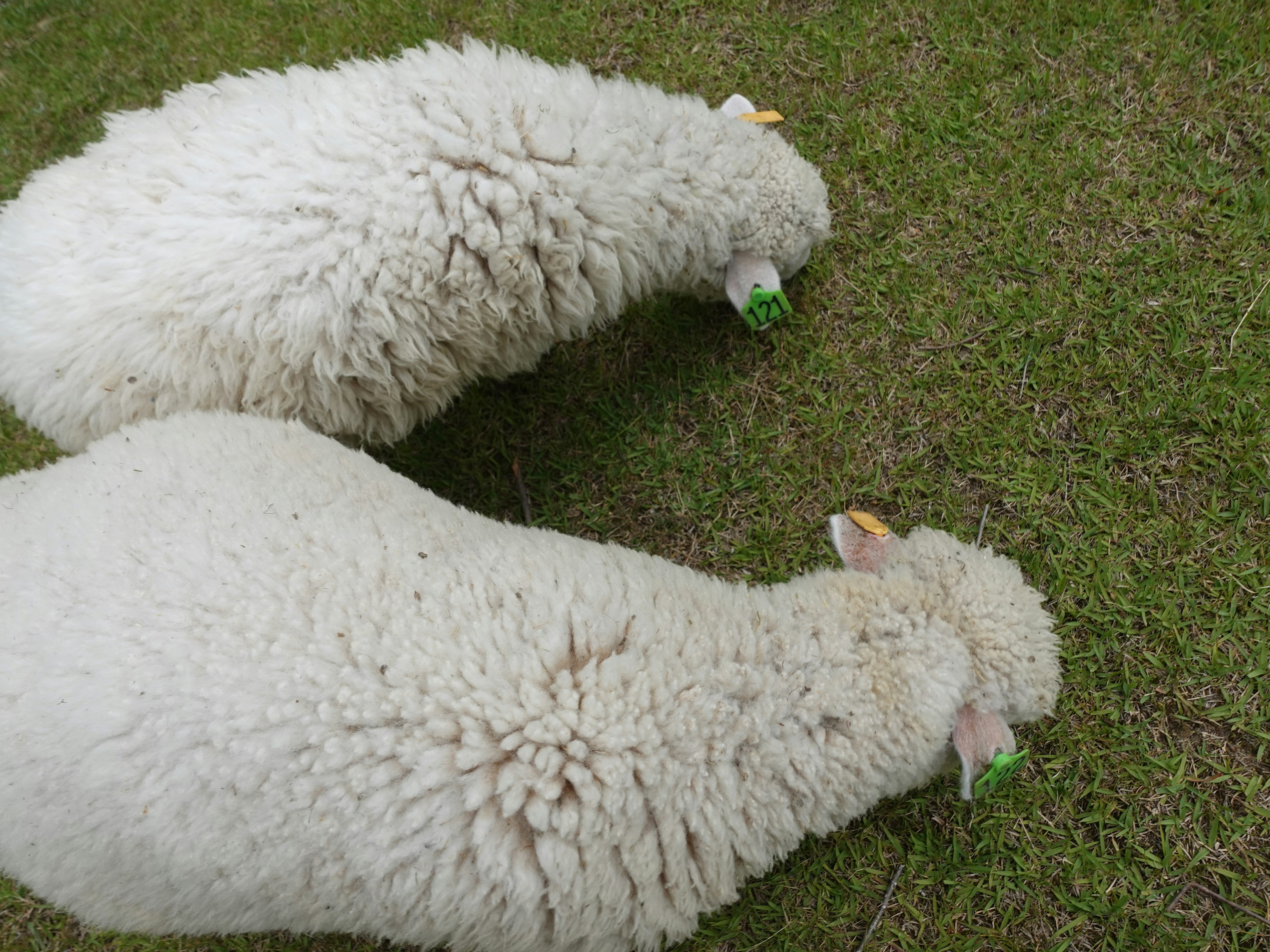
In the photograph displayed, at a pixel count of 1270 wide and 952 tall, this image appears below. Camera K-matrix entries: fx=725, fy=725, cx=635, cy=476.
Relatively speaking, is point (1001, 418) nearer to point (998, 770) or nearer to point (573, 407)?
point (998, 770)

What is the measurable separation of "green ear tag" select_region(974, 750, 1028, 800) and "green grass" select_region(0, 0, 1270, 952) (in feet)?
Answer: 2.48

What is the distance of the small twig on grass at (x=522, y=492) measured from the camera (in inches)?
109

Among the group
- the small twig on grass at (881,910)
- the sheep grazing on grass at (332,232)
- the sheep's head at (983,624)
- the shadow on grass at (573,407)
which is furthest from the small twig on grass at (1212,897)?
the sheep grazing on grass at (332,232)

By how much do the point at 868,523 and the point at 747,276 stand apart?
97 centimetres

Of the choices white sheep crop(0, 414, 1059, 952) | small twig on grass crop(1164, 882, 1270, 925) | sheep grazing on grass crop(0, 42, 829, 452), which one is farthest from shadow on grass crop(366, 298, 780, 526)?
small twig on grass crop(1164, 882, 1270, 925)

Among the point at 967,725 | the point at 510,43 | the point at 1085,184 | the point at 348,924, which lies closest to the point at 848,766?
the point at 967,725

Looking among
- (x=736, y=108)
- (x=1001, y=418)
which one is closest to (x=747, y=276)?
(x=736, y=108)

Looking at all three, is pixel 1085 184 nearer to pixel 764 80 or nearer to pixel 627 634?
pixel 764 80

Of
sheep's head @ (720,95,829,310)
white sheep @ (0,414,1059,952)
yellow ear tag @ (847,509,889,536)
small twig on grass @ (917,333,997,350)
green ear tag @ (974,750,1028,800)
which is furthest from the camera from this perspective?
small twig on grass @ (917,333,997,350)

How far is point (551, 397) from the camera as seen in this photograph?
2875 mm

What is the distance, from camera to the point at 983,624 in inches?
71.8

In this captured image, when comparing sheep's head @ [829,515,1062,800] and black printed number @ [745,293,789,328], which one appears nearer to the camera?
sheep's head @ [829,515,1062,800]

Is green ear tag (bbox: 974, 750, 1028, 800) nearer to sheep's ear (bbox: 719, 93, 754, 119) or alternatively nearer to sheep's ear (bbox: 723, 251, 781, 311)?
sheep's ear (bbox: 723, 251, 781, 311)

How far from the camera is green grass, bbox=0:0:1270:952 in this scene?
2.40m
